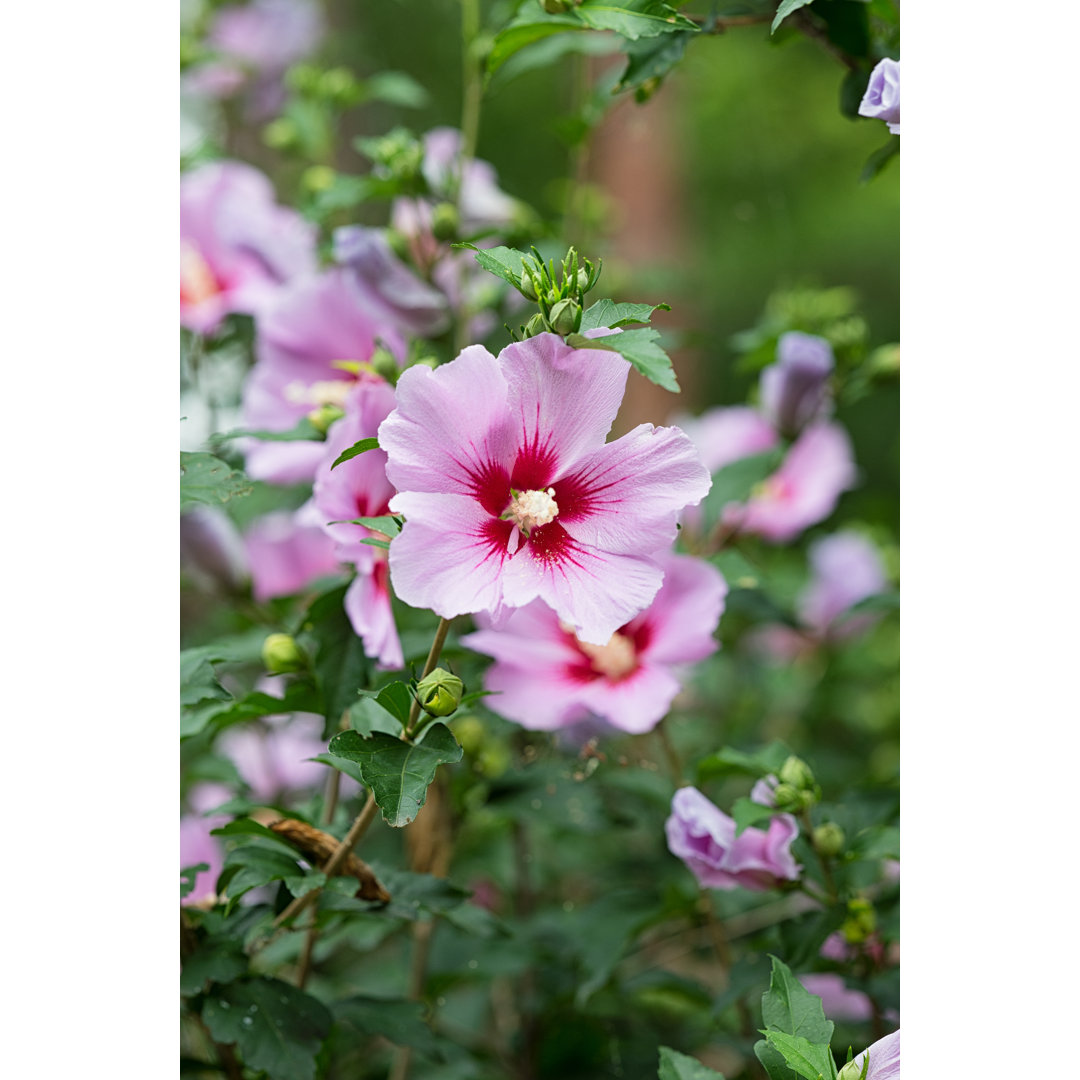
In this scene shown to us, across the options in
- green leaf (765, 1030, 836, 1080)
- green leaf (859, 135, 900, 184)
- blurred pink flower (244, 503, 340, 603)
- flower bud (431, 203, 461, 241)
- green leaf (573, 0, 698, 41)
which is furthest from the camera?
blurred pink flower (244, 503, 340, 603)

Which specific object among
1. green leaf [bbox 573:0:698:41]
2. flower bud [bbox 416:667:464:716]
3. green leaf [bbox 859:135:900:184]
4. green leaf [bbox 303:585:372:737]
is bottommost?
green leaf [bbox 303:585:372:737]

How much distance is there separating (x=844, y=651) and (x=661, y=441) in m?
1.14

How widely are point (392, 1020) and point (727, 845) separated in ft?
0.93

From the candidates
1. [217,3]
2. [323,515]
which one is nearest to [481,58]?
[323,515]

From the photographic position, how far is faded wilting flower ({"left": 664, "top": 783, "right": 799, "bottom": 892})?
74 cm

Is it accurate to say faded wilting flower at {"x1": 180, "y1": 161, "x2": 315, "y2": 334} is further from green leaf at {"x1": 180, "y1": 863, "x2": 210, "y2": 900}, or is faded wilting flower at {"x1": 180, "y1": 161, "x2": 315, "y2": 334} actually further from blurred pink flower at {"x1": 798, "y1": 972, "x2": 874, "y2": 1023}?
blurred pink flower at {"x1": 798, "y1": 972, "x2": 874, "y2": 1023}

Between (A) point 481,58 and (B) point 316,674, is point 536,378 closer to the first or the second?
(B) point 316,674

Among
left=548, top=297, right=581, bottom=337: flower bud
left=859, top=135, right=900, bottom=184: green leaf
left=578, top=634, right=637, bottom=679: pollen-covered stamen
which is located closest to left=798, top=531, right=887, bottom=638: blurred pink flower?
left=578, top=634, right=637, bottom=679: pollen-covered stamen

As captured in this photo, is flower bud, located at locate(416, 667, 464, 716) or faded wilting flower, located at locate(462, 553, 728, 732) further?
faded wilting flower, located at locate(462, 553, 728, 732)

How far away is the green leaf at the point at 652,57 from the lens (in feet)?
2.57

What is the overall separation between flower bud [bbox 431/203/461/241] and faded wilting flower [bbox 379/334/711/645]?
1.40ft

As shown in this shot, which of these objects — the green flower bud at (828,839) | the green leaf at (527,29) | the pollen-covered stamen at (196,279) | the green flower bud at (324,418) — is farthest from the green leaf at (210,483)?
the pollen-covered stamen at (196,279)

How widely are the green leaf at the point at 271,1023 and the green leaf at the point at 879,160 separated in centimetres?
66

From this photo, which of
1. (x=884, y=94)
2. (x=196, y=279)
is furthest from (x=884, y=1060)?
(x=196, y=279)
